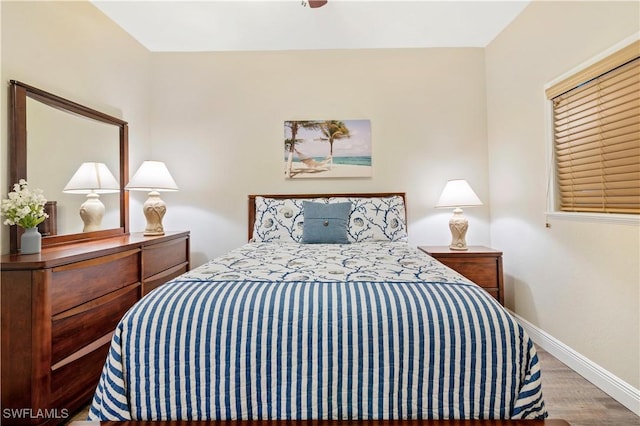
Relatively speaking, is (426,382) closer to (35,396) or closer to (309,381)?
(309,381)

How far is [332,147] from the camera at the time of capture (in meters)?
3.19

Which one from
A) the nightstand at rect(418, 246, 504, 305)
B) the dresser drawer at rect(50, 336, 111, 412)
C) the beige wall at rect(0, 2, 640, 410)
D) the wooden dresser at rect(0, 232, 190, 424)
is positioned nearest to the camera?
the wooden dresser at rect(0, 232, 190, 424)

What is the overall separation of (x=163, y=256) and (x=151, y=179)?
2.17ft

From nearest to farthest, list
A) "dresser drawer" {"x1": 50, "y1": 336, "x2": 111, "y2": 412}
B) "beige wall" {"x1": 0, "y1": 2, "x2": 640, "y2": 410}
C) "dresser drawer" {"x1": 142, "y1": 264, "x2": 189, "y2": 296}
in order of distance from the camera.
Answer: "dresser drawer" {"x1": 50, "y1": 336, "x2": 111, "y2": 412}
"dresser drawer" {"x1": 142, "y1": 264, "x2": 189, "y2": 296}
"beige wall" {"x1": 0, "y1": 2, "x2": 640, "y2": 410}

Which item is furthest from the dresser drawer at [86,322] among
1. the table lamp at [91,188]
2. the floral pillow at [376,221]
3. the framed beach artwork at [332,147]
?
the framed beach artwork at [332,147]

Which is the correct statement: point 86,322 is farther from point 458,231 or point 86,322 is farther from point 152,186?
point 458,231

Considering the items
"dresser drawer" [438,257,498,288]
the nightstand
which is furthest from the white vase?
"dresser drawer" [438,257,498,288]

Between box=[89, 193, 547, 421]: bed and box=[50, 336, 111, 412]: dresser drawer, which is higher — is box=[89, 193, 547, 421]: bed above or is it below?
above

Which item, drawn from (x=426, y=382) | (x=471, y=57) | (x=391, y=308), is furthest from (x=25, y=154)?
(x=471, y=57)

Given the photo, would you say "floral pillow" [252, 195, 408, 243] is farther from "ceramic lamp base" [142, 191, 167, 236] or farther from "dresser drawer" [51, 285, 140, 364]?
"dresser drawer" [51, 285, 140, 364]

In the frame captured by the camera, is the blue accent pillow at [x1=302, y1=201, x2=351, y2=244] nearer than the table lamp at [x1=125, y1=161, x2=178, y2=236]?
Yes

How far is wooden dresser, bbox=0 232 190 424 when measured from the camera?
1479mm

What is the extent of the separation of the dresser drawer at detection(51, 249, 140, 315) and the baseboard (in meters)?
2.95

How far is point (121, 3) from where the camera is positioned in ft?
8.24
